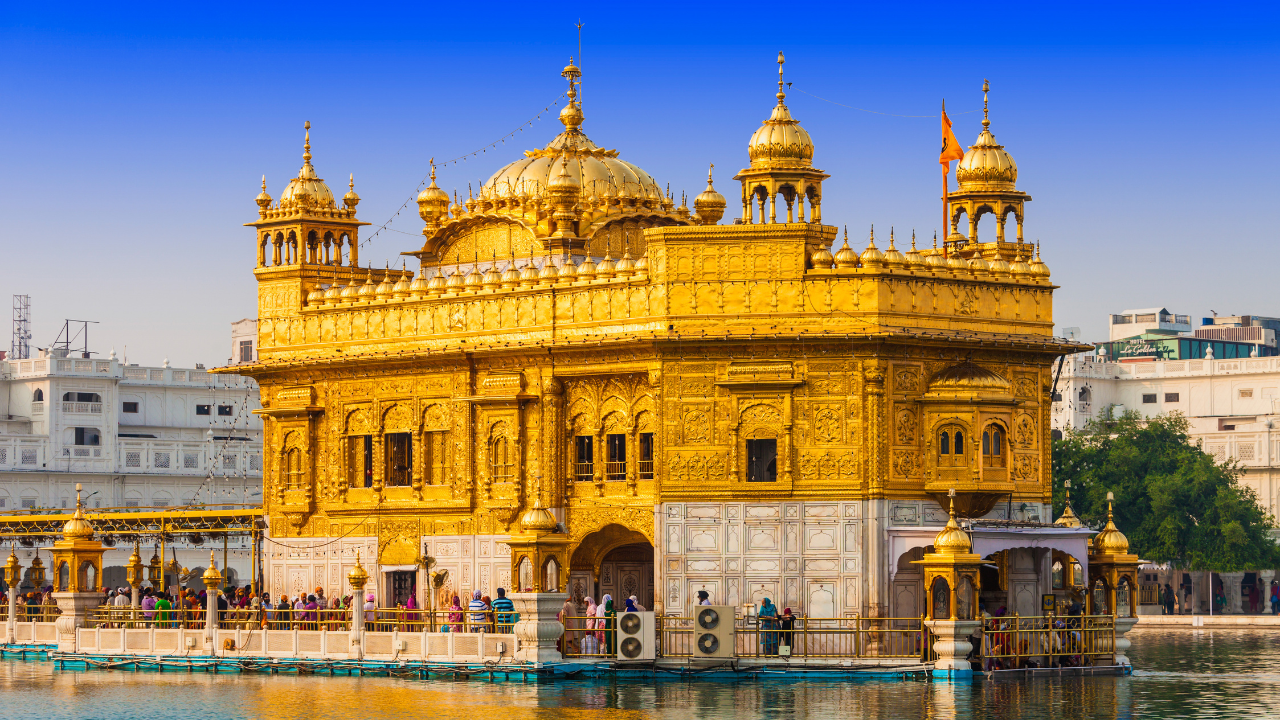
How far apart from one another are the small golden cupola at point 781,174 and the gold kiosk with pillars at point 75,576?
1451 centimetres

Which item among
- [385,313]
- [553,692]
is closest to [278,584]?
[385,313]

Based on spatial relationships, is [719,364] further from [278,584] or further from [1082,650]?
[278,584]

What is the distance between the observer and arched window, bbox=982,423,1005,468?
36281 millimetres

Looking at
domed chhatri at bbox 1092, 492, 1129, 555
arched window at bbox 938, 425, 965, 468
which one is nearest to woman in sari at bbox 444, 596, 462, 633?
arched window at bbox 938, 425, 965, 468

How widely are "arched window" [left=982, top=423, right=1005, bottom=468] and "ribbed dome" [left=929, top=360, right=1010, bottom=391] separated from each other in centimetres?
77

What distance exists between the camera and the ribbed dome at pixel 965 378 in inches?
1411

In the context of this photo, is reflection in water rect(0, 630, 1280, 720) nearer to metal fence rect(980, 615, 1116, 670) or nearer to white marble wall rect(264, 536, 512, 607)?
metal fence rect(980, 615, 1116, 670)

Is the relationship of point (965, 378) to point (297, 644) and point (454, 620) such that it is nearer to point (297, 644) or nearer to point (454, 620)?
point (454, 620)

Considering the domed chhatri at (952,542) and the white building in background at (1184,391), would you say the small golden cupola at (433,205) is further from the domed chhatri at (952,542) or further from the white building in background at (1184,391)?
the white building in background at (1184,391)

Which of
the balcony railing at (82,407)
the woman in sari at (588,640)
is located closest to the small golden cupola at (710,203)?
the woman in sari at (588,640)

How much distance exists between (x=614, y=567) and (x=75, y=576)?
10691mm

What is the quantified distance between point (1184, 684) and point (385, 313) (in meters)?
16.3

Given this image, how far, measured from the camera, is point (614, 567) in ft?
131

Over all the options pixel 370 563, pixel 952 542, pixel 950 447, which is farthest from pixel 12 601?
pixel 952 542
